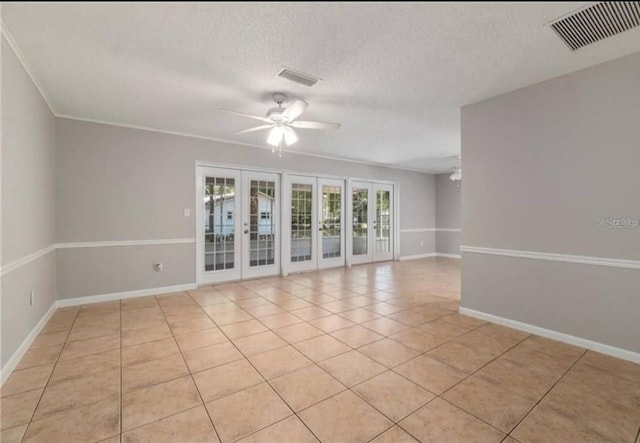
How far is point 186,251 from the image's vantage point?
4820 millimetres

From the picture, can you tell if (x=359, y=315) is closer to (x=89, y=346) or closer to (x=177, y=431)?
(x=177, y=431)

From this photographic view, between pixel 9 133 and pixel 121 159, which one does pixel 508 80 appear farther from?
pixel 121 159

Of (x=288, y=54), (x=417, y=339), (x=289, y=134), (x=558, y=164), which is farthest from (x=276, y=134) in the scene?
(x=558, y=164)

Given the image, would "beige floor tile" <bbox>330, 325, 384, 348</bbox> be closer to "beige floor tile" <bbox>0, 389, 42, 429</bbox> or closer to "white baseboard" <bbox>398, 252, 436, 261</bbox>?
"beige floor tile" <bbox>0, 389, 42, 429</bbox>

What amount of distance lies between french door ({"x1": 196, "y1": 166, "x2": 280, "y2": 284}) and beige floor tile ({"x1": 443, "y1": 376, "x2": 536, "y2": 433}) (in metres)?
4.23

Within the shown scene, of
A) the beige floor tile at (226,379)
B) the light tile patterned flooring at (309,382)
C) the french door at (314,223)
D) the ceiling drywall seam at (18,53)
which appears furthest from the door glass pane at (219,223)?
the beige floor tile at (226,379)

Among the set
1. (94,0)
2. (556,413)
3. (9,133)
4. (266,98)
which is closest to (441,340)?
(556,413)

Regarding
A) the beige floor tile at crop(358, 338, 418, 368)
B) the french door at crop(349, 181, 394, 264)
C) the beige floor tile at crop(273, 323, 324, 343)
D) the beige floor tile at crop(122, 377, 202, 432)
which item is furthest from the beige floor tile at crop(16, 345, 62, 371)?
the french door at crop(349, 181, 394, 264)

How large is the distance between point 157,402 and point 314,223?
472 cm

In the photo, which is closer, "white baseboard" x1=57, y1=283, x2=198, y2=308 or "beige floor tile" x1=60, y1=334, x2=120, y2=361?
"beige floor tile" x1=60, y1=334, x2=120, y2=361

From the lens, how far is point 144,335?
9.85ft

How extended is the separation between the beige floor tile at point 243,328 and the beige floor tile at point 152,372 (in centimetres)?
59

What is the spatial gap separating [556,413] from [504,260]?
172cm

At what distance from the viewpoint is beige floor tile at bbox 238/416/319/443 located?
1.58m
